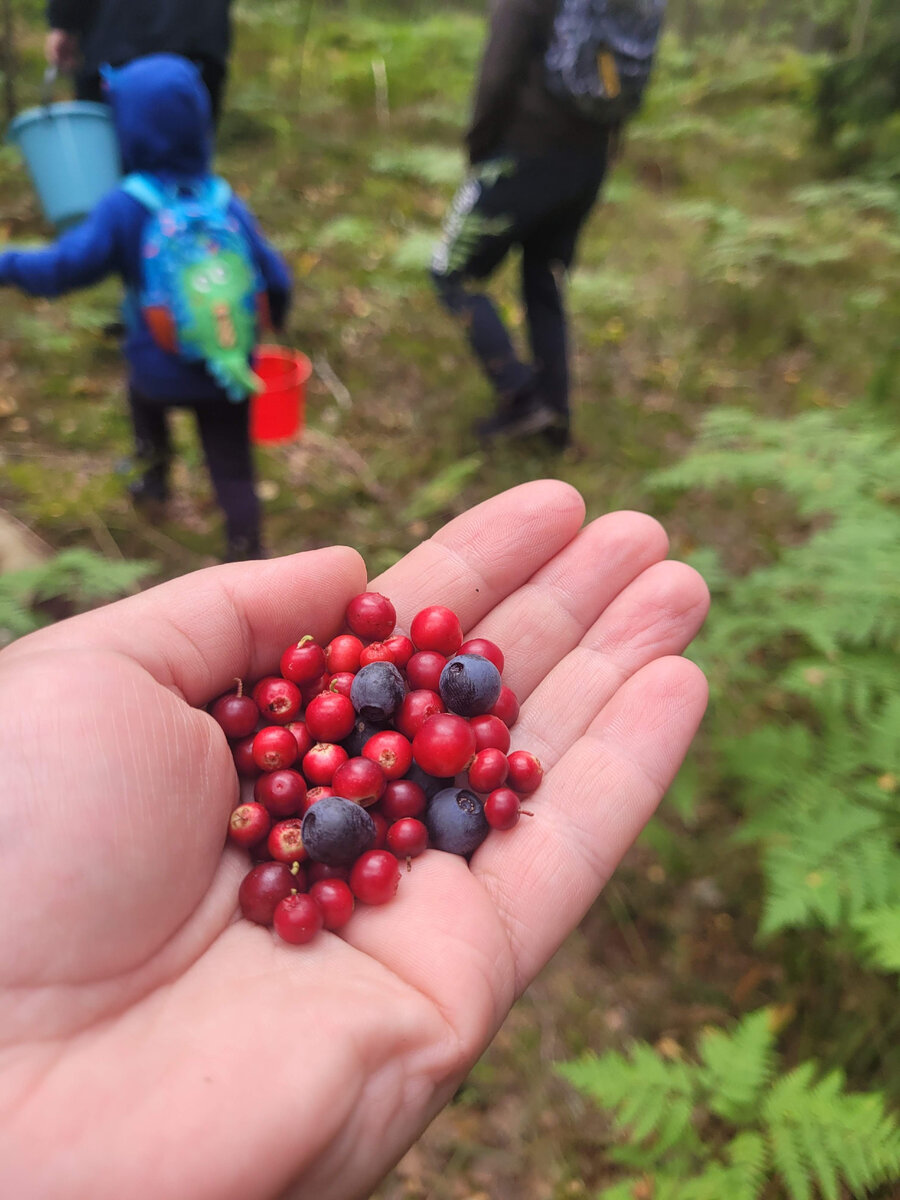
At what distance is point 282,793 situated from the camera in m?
2.20

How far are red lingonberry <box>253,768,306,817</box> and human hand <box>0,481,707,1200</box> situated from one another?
0.39 ft

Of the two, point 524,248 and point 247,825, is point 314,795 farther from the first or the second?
point 524,248

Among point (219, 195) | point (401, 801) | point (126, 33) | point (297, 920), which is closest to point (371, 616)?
point (401, 801)

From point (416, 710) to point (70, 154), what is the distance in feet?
13.5

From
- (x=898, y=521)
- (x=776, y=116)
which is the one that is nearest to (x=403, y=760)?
(x=898, y=521)

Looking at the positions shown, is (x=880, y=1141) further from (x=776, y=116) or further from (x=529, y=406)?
(x=776, y=116)

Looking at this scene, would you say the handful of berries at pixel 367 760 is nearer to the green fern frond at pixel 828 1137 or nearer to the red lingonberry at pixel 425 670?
the red lingonberry at pixel 425 670

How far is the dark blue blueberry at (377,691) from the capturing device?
7.70 ft

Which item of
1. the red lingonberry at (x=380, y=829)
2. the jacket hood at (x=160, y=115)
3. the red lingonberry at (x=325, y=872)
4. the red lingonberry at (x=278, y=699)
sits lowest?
the red lingonberry at (x=380, y=829)

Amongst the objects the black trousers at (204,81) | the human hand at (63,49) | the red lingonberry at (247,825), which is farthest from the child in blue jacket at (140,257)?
the red lingonberry at (247,825)

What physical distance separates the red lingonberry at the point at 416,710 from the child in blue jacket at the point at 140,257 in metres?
2.60

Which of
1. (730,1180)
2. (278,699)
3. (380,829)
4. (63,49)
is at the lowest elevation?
(730,1180)

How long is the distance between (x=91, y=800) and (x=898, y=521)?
10.9ft

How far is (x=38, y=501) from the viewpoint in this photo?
4.81m
